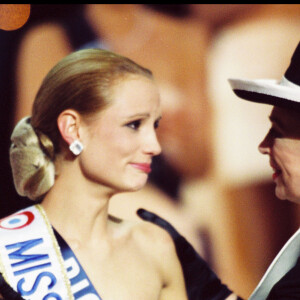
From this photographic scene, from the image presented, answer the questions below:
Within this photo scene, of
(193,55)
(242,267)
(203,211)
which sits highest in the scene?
(193,55)

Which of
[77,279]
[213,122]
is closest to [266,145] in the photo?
Result: [213,122]

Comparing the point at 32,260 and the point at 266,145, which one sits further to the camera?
the point at 266,145

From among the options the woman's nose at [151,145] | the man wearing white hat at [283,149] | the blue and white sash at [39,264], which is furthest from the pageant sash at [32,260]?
the man wearing white hat at [283,149]

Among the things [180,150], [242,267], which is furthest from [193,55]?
[242,267]

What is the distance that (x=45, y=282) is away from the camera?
1684 millimetres

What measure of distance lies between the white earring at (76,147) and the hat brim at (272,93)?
627mm

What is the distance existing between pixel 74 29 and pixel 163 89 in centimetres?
51

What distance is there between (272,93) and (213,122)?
0.83 meters

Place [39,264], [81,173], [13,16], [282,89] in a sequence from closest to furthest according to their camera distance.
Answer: [282,89] < [39,264] < [81,173] < [13,16]

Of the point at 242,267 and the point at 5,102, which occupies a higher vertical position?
the point at 5,102

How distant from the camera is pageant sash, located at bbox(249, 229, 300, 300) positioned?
1801mm

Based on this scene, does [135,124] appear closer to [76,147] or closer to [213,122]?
[76,147]

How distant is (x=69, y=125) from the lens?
5.75ft

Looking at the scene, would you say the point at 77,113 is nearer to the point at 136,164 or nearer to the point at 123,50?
the point at 136,164
